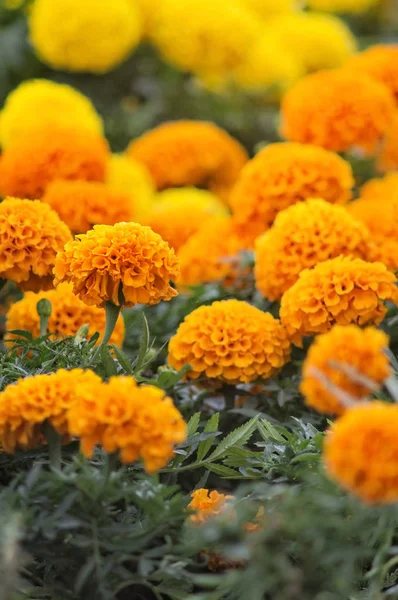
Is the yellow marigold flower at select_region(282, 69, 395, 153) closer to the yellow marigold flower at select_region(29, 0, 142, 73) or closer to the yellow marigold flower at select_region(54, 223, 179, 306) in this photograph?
the yellow marigold flower at select_region(54, 223, 179, 306)

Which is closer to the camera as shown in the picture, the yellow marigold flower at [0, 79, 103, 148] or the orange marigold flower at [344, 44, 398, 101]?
the orange marigold flower at [344, 44, 398, 101]

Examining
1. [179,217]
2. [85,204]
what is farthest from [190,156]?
[85,204]

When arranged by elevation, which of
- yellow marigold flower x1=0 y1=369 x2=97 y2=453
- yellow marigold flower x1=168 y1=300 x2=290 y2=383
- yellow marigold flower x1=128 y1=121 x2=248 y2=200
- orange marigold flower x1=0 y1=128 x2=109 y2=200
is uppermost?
yellow marigold flower x1=0 y1=369 x2=97 y2=453

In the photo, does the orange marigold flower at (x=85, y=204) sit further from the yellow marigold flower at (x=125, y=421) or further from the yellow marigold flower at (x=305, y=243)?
the yellow marigold flower at (x=125, y=421)

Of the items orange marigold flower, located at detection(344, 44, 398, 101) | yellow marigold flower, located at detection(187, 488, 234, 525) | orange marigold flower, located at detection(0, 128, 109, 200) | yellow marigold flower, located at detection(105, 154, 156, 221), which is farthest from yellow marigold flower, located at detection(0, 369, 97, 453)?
orange marigold flower, located at detection(344, 44, 398, 101)

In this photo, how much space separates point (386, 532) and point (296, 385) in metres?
0.70

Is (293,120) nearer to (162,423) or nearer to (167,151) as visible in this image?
(167,151)

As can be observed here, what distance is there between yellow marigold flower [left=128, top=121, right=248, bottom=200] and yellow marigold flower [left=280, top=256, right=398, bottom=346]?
1524 mm

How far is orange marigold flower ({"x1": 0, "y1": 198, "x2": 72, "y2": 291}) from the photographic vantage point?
1.68m

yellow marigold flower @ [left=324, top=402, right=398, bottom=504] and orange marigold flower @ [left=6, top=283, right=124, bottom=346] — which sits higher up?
yellow marigold flower @ [left=324, top=402, right=398, bottom=504]

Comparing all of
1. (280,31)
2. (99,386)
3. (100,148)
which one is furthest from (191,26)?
(99,386)

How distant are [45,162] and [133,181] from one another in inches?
22.2

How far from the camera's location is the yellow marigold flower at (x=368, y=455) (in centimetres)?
101

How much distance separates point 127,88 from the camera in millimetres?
4297
